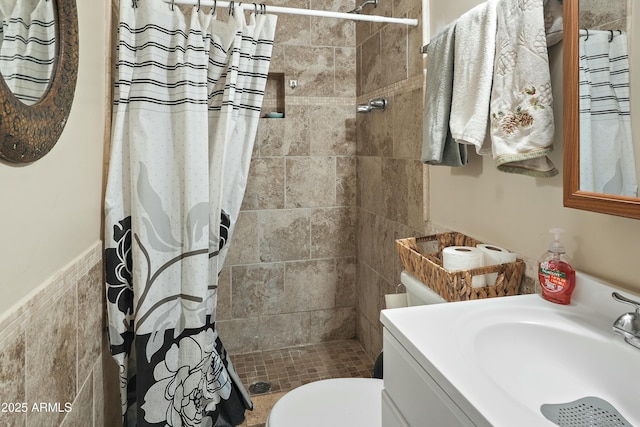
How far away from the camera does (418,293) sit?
4.45 ft

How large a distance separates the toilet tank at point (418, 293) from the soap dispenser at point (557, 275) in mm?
279

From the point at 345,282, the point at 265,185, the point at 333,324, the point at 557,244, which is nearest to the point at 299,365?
the point at 333,324

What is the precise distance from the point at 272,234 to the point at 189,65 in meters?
1.30

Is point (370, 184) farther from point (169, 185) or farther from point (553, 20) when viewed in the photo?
point (553, 20)

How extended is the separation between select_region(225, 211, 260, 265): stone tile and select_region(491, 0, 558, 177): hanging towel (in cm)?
174

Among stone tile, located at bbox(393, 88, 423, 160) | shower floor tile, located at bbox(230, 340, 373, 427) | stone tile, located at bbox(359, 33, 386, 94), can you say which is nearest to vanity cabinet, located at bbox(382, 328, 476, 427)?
stone tile, located at bbox(393, 88, 423, 160)

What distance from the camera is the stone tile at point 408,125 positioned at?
6.20 ft

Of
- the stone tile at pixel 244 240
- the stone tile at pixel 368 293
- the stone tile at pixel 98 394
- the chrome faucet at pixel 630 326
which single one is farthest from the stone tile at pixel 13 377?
the stone tile at pixel 368 293

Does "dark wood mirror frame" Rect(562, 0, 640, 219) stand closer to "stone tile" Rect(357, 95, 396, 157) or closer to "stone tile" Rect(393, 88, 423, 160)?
"stone tile" Rect(393, 88, 423, 160)

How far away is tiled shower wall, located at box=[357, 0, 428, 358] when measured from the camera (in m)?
1.93

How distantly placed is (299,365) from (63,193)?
1.85 meters

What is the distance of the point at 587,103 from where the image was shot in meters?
0.93

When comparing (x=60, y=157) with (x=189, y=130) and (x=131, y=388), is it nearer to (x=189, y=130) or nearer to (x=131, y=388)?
(x=189, y=130)

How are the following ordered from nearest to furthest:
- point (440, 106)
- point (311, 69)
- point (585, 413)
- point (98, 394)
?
1. point (585, 413)
2. point (440, 106)
3. point (98, 394)
4. point (311, 69)
